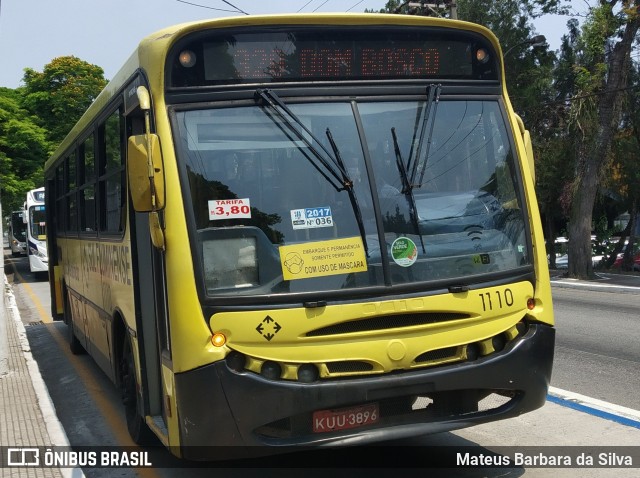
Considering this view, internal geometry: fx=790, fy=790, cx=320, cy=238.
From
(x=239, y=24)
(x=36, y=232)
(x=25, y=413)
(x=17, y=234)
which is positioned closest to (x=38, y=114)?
(x=17, y=234)

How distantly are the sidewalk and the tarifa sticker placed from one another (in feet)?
9.47

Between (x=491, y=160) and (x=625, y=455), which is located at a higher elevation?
(x=491, y=160)

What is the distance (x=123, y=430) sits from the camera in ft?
23.9

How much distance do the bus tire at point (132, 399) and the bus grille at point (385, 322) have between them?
2124 millimetres

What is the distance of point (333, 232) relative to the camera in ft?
15.6

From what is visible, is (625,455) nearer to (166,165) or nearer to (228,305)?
(228,305)

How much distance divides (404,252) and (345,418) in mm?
1055

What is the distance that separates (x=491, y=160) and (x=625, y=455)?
230 cm

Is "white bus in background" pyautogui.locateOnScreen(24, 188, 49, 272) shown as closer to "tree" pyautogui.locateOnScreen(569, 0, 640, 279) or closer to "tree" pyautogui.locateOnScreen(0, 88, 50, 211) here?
"tree" pyautogui.locateOnScreen(0, 88, 50, 211)

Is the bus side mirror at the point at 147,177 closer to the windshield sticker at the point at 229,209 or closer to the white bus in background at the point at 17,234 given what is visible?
the windshield sticker at the point at 229,209

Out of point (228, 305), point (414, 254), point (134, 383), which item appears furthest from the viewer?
point (134, 383)

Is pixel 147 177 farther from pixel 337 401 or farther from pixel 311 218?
pixel 337 401

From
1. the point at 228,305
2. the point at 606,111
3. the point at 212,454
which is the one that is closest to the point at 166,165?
the point at 228,305

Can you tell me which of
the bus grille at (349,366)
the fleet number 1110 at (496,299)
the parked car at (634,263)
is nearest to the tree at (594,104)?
the parked car at (634,263)
